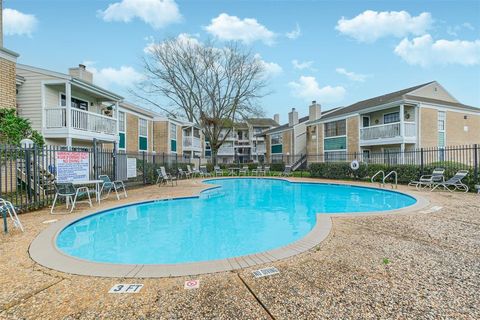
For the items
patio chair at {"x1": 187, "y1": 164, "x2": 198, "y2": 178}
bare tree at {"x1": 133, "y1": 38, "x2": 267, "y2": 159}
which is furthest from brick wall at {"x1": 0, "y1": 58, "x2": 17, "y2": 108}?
bare tree at {"x1": 133, "y1": 38, "x2": 267, "y2": 159}

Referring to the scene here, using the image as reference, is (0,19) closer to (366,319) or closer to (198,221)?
(198,221)

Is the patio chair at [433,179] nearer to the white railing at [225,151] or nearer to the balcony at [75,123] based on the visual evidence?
the balcony at [75,123]

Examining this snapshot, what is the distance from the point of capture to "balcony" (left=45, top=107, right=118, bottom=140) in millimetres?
12586

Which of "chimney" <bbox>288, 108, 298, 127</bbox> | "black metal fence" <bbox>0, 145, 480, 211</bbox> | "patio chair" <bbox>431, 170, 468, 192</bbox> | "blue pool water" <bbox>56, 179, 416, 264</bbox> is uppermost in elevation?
"chimney" <bbox>288, 108, 298, 127</bbox>

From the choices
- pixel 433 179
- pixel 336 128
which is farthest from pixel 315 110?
pixel 433 179

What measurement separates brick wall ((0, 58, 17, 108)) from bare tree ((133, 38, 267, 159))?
1901 cm

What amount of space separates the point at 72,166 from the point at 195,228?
539 centimetres

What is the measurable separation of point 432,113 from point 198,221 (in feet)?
69.1

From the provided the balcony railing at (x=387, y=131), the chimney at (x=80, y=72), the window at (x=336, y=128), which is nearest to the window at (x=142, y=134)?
the chimney at (x=80, y=72)

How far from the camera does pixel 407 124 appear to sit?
18562 millimetres

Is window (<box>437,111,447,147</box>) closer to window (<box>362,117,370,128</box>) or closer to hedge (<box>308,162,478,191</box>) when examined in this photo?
window (<box>362,117,370,128</box>)

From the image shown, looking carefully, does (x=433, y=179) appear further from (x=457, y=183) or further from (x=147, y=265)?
(x=147, y=265)

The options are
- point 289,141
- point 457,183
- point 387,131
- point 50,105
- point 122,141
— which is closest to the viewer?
point 457,183

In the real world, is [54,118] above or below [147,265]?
above
